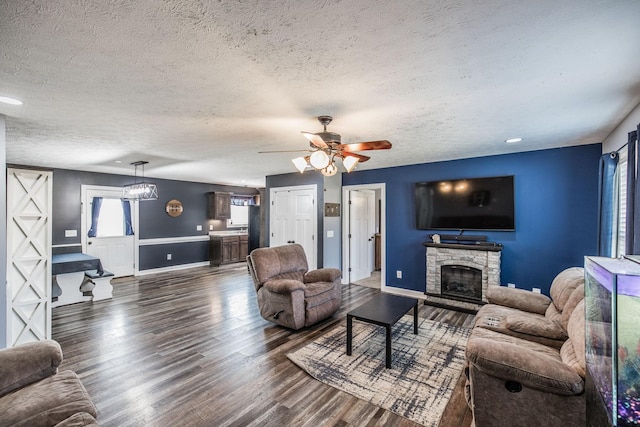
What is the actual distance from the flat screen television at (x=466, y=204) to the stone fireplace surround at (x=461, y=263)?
341 mm

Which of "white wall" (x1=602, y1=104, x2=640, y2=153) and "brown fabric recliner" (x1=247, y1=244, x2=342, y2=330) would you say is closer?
"white wall" (x1=602, y1=104, x2=640, y2=153)

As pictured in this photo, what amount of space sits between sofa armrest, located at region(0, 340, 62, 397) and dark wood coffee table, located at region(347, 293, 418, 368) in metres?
2.30

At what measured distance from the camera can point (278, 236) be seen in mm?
6438

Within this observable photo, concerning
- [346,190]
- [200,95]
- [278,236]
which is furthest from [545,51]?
[278,236]

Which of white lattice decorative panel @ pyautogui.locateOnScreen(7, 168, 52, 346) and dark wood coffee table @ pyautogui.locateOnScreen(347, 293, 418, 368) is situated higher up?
white lattice decorative panel @ pyautogui.locateOnScreen(7, 168, 52, 346)

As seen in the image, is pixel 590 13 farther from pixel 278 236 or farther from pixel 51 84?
pixel 278 236

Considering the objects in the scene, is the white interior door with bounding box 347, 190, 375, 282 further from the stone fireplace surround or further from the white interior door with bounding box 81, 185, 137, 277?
the white interior door with bounding box 81, 185, 137, 277

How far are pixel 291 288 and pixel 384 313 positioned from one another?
1116mm

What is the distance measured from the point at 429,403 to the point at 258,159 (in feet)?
12.8

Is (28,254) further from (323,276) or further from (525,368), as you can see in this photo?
(525,368)

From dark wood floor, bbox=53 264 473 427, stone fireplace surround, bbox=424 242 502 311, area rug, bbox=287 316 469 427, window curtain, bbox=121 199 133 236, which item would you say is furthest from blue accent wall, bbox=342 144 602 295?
window curtain, bbox=121 199 133 236

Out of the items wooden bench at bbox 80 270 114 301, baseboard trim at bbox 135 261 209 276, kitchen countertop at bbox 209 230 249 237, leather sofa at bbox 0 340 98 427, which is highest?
kitchen countertop at bbox 209 230 249 237

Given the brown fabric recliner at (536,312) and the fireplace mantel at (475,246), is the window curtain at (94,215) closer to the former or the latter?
the fireplace mantel at (475,246)

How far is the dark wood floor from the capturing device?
2.09 m
